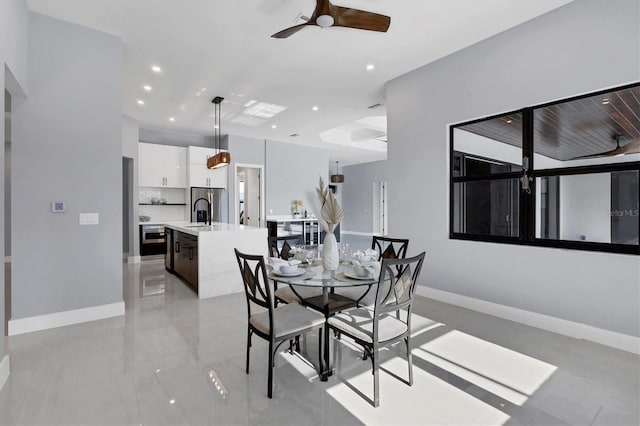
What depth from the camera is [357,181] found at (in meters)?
12.9

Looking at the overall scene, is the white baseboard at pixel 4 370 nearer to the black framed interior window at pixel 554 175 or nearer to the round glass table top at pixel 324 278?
the round glass table top at pixel 324 278

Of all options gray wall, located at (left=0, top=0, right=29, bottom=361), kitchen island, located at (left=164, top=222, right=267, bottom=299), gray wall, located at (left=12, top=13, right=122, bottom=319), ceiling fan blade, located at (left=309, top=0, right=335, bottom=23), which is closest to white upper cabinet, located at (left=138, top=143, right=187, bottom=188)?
kitchen island, located at (left=164, top=222, right=267, bottom=299)

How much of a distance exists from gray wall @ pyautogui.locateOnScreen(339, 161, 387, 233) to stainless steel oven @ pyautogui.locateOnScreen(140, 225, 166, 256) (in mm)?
7735

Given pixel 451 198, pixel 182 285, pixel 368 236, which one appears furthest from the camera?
pixel 368 236

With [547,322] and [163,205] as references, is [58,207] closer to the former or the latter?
[163,205]

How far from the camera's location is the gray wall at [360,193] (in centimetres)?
1225

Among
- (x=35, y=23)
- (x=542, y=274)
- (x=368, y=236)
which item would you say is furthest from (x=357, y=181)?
(x=35, y=23)

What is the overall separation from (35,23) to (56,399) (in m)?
3.53

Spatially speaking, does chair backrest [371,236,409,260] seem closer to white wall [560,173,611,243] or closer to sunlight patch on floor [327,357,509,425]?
sunlight patch on floor [327,357,509,425]

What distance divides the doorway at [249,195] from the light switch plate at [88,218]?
176 inches

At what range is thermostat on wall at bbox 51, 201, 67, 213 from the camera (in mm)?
3253

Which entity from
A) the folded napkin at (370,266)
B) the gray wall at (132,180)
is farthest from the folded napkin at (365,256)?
the gray wall at (132,180)

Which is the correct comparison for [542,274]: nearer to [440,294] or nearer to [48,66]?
[440,294]

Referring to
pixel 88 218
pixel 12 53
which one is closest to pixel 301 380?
pixel 88 218
